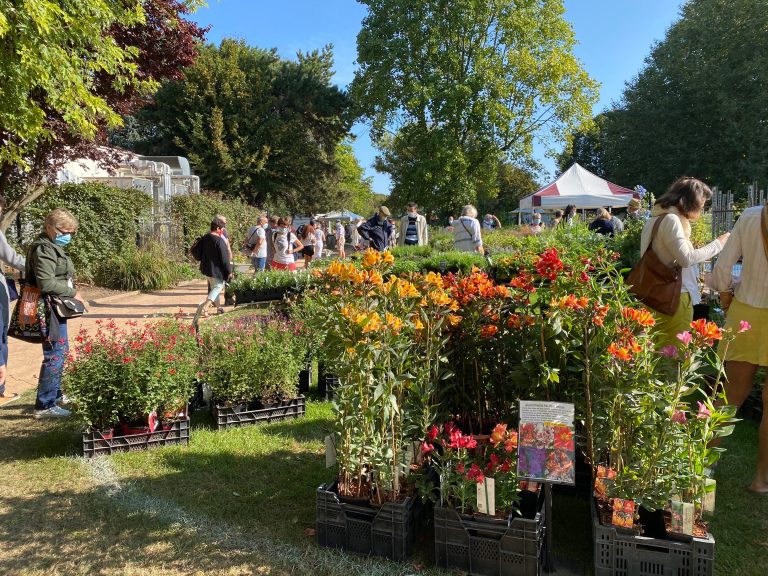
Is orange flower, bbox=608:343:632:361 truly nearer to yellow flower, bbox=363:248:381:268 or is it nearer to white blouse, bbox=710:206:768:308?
yellow flower, bbox=363:248:381:268

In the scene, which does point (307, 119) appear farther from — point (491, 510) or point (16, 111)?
point (491, 510)

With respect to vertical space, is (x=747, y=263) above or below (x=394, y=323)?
above

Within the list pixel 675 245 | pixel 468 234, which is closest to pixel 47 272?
pixel 675 245

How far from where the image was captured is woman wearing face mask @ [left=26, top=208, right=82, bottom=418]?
444 centimetres

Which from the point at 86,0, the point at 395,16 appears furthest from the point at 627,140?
the point at 86,0

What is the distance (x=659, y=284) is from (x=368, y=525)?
7.77 feet

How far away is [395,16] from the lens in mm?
26219

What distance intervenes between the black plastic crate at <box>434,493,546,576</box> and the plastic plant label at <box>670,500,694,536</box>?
553 millimetres

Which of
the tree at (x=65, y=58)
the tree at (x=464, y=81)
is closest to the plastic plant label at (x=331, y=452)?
the tree at (x=65, y=58)

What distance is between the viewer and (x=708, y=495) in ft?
7.92

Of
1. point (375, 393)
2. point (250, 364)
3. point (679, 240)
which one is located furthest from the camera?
point (250, 364)

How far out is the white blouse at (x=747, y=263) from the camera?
3.20 meters

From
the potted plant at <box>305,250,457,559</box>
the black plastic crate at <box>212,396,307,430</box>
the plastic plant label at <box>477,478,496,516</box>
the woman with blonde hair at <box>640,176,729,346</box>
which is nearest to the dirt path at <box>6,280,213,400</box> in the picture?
the black plastic crate at <box>212,396,307,430</box>

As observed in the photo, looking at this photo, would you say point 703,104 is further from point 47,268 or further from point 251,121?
point 47,268
